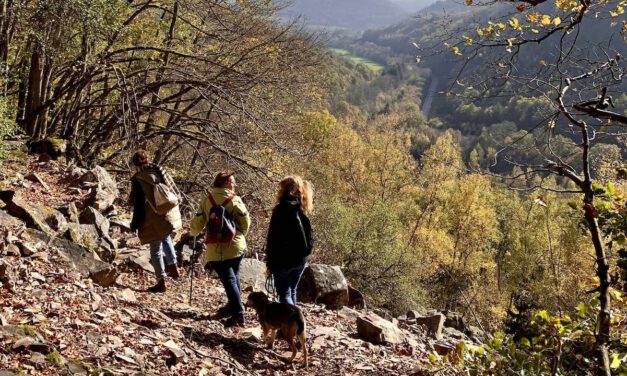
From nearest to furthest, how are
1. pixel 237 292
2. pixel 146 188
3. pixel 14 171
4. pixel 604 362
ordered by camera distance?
pixel 604 362 → pixel 237 292 → pixel 146 188 → pixel 14 171

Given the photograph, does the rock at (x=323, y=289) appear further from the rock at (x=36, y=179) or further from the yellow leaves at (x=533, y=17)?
the yellow leaves at (x=533, y=17)

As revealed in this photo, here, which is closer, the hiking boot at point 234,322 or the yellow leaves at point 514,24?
the yellow leaves at point 514,24

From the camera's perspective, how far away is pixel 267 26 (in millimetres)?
15742

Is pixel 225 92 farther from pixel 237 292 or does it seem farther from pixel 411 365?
pixel 411 365

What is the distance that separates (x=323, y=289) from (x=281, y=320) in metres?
3.98

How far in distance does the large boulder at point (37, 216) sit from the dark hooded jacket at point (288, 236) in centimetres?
310

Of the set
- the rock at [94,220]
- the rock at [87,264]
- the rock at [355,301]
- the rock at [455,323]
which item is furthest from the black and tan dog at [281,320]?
the rock at [455,323]

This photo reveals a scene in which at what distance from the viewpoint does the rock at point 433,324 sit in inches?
372

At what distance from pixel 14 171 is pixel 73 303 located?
518 cm

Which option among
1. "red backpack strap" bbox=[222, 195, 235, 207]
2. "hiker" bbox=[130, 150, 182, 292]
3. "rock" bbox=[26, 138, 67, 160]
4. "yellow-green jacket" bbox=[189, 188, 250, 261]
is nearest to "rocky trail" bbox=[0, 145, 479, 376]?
"hiker" bbox=[130, 150, 182, 292]

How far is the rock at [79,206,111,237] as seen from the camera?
8.32 metres

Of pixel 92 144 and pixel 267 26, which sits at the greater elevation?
pixel 267 26

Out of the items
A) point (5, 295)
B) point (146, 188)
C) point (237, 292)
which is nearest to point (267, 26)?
point (146, 188)

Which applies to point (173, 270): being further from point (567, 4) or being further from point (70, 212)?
point (567, 4)
